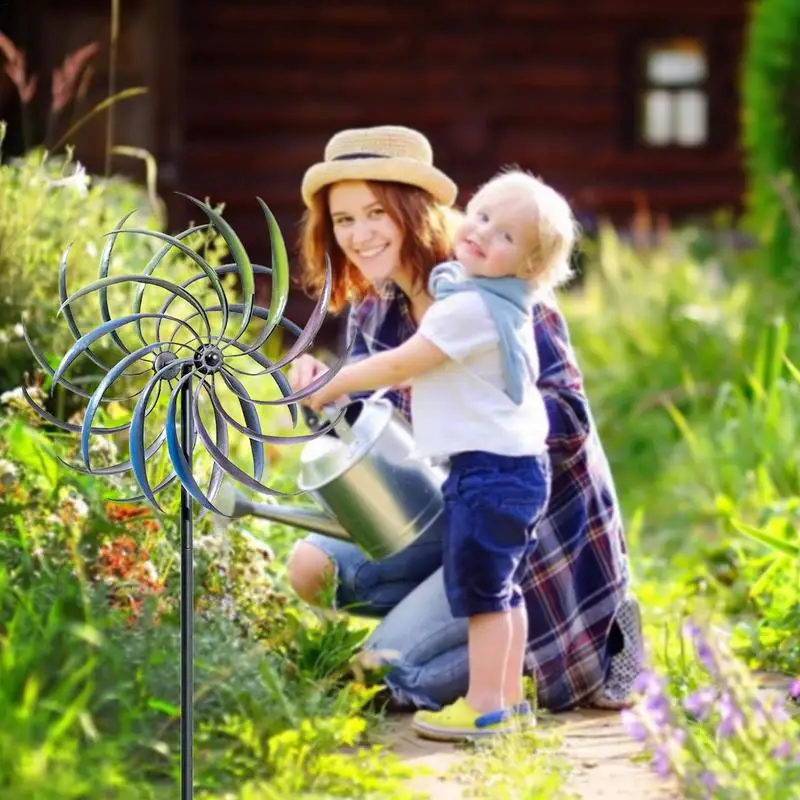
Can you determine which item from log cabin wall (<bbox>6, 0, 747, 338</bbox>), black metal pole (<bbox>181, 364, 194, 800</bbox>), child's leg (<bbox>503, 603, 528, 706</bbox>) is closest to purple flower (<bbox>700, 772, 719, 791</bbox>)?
black metal pole (<bbox>181, 364, 194, 800</bbox>)

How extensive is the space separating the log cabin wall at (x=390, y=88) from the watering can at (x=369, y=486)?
24.6 feet

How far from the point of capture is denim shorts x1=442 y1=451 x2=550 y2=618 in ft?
11.5

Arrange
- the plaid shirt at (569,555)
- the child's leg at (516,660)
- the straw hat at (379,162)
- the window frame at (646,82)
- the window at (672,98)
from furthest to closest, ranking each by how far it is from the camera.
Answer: the window at (672,98), the window frame at (646,82), the plaid shirt at (569,555), the straw hat at (379,162), the child's leg at (516,660)

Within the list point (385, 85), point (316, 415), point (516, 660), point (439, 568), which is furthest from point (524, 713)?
point (385, 85)

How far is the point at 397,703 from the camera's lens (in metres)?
3.85

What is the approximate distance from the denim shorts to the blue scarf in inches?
6.1

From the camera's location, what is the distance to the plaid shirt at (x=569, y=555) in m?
3.88

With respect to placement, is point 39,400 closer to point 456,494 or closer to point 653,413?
point 456,494

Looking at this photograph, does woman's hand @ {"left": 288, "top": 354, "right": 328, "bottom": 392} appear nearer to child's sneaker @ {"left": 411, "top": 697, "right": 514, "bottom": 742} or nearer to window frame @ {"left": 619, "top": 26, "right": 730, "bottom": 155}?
child's sneaker @ {"left": 411, "top": 697, "right": 514, "bottom": 742}

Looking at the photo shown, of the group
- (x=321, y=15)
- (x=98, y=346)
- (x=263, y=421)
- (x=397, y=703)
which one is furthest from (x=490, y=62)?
(x=397, y=703)

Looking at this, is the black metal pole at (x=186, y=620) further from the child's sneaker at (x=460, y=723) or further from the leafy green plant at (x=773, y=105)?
the leafy green plant at (x=773, y=105)

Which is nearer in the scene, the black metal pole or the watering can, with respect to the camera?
the black metal pole

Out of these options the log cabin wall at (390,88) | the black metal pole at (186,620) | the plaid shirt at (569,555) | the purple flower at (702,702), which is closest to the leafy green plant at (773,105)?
the log cabin wall at (390,88)

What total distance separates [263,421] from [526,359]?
7.57 feet
